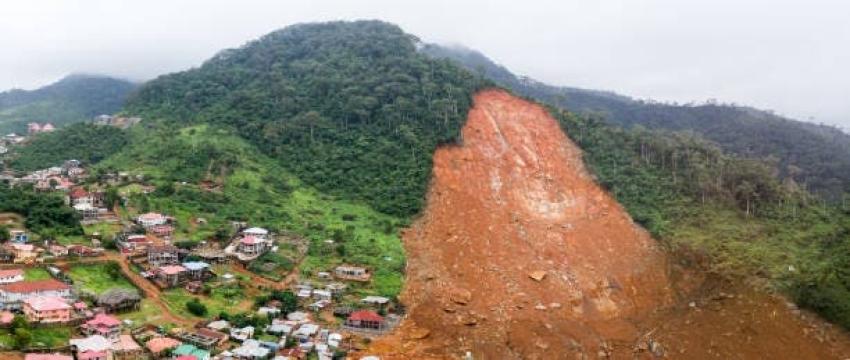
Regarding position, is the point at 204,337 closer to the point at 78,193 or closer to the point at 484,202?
the point at 78,193

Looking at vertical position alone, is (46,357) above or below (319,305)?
above

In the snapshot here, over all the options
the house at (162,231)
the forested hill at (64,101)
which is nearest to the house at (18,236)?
the house at (162,231)

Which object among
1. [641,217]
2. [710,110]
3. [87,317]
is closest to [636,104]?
[710,110]

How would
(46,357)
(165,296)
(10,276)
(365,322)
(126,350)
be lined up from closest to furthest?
(46,357), (126,350), (10,276), (165,296), (365,322)

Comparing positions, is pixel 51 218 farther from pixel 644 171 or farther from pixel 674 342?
pixel 644 171

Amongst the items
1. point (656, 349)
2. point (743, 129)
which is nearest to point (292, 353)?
point (656, 349)

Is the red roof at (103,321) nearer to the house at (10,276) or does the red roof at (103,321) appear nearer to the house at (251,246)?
the house at (10,276)
